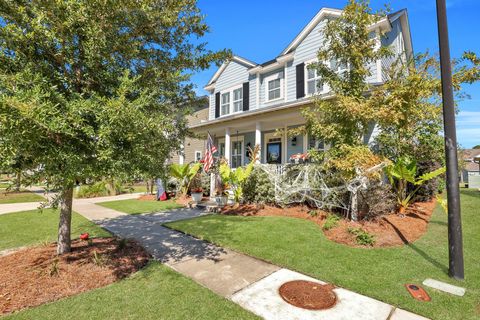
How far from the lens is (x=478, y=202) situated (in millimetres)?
9148

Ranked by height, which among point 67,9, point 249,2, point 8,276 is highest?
point 249,2

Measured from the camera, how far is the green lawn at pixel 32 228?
6167mm

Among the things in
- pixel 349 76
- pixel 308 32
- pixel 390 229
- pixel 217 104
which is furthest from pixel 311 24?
pixel 390 229

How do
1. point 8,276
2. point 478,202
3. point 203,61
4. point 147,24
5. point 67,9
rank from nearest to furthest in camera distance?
point 67,9, point 8,276, point 147,24, point 203,61, point 478,202

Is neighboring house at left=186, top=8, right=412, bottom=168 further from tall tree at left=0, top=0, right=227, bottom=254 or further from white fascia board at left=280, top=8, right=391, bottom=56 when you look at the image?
tall tree at left=0, top=0, right=227, bottom=254

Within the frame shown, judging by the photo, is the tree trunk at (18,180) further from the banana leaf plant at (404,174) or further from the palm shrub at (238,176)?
the banana leaf plant at (404,174)

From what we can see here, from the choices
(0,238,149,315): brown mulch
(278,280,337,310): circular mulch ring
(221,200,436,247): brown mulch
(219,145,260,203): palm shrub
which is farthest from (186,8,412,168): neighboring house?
(0,238,149,315): brown mulch

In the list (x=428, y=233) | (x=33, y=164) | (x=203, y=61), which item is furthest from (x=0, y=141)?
(x=428, y=233)

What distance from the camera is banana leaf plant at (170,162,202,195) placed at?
12234 mm

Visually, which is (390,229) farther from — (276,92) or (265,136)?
(276,92)

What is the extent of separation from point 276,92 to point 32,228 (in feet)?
38.8

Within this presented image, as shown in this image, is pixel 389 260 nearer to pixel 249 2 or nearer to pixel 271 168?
pixel 271 168

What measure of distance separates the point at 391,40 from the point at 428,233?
9124 millimetres

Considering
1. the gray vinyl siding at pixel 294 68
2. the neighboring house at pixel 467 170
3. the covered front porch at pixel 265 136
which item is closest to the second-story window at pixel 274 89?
the gray vinyl siding at pixel 294 68
